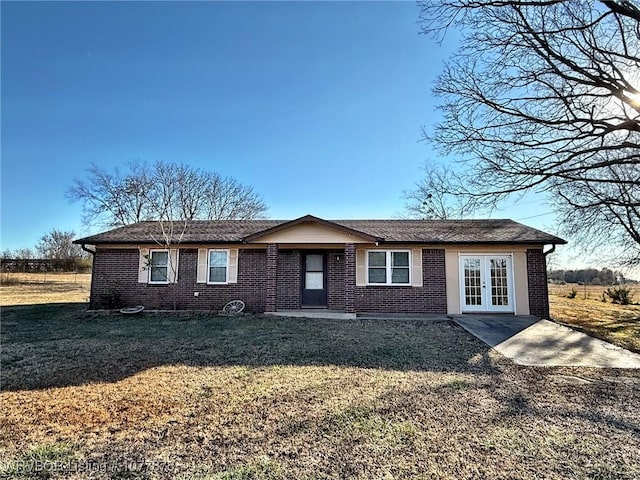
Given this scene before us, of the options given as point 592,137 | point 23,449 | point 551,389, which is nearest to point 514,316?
point 592,137

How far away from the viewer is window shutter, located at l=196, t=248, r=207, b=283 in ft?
43.4

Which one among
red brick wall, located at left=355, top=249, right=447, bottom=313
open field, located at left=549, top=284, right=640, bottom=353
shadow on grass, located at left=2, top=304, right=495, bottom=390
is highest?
red brick wall, located at left=355, top=249, right=447, bottom=313

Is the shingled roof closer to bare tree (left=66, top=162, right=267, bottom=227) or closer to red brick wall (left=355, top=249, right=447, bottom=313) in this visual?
red brick wall (left=355, top=249, right=447, bottom=313)

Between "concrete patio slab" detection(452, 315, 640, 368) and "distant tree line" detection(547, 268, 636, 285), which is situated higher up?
"distant tree line" detection(547, 268, 636, 285)

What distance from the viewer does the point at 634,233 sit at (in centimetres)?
1620

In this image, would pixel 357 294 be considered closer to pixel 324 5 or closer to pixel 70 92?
pixel 324 5

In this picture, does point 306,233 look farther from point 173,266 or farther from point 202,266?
point 173,266

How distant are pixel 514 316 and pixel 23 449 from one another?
504 inches

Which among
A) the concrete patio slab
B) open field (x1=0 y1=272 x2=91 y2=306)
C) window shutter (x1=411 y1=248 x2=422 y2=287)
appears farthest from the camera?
open field (x1=0 y1=272 x2=91 y2=306)

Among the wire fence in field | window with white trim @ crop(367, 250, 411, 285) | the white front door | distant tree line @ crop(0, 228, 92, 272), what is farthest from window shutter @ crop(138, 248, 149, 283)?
distant tree line @ crop(0, 228, 92, 272)

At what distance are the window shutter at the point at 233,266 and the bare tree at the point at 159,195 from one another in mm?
6086

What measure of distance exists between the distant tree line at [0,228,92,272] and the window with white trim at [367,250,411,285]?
3230 cm

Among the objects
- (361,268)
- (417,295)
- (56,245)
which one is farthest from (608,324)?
(56,245)

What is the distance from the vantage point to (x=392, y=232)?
45.0ft
